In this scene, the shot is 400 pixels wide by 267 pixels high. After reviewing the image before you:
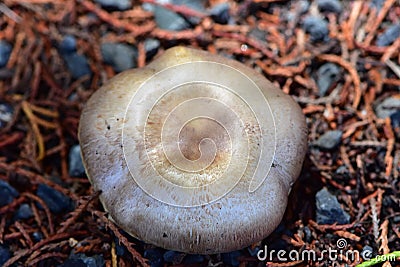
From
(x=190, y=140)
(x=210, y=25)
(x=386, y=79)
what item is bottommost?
(x=190, y=140)

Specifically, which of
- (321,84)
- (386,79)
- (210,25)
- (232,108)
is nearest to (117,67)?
(210,25)

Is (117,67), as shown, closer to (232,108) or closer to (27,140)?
(27,140)

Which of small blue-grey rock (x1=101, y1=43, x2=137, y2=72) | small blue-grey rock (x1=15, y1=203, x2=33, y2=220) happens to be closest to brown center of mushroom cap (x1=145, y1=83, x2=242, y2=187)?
small blue-grey rock (x1=101, y1=43, x2=137, y2=72)

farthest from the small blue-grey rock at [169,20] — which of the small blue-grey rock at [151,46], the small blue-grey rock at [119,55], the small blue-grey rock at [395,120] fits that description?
the small blue-grey rock at [395,120]

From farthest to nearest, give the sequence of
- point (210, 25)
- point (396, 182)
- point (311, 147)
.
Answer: point (210, 25) → point (311, 147) → point (396, 182)

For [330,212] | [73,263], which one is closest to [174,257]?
[73,263]

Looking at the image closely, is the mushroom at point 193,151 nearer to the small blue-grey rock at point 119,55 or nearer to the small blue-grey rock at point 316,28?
the small blue-grey rock at point 119,55

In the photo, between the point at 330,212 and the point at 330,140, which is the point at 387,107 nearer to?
the point at 330,140
